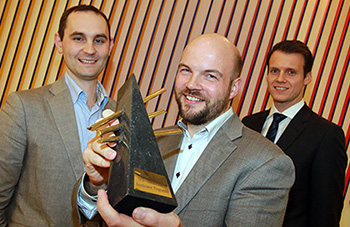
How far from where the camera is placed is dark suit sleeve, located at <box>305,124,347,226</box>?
6.82 feet

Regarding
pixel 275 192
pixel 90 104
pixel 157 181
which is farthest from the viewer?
pixel 90 104

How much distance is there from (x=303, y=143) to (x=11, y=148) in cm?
166

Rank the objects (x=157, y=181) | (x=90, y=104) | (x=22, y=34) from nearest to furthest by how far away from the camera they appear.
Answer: (x=157, y=181) < (x=90, y=104) < (x=22, y=34)

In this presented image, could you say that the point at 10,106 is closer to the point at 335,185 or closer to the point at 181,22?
the point at 181,22

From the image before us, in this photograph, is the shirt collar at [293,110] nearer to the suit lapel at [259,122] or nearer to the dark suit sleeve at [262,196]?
the suit lapel at [259,122]

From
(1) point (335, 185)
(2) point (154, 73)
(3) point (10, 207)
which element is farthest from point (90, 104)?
(1) point (335, 185)

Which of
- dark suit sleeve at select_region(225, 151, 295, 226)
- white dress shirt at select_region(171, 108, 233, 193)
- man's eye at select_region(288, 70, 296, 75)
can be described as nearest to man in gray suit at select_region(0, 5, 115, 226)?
white dress shirt at select_region(171, 108, 233, 193)

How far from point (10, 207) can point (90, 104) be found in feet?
2.25

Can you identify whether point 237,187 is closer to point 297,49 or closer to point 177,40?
point 297,49

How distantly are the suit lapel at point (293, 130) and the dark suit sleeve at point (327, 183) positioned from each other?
161 mm

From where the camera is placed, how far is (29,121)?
1.80m

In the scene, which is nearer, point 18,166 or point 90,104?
point 18,166

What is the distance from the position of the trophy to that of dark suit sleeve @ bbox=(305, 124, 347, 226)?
148cm

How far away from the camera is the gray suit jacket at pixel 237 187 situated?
4.53 ft
